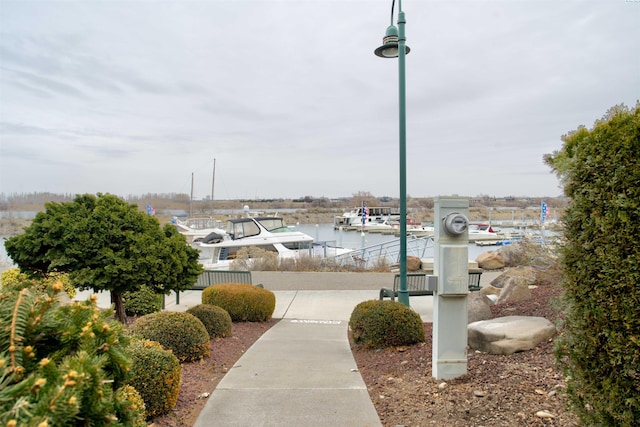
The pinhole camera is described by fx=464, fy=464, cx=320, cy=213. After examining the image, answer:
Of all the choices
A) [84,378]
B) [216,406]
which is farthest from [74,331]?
[216,406]

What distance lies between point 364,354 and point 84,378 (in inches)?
203

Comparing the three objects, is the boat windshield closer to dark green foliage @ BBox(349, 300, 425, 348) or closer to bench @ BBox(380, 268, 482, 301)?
bench @ BBox(380, 268, 482, 301)

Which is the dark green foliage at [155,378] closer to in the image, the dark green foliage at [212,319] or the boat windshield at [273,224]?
the dark green foliage at [212,319]

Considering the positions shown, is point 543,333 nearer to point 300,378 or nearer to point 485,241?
point 300,378

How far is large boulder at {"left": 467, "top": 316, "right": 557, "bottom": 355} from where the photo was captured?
508 centimetres

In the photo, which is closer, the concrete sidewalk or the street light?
the concrete sidewalk

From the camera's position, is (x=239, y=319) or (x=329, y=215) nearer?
(x=239, y=319)

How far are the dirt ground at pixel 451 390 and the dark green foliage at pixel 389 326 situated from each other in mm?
184

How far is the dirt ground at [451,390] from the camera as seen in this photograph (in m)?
3.79

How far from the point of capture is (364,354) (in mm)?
6402

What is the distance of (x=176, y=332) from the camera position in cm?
544

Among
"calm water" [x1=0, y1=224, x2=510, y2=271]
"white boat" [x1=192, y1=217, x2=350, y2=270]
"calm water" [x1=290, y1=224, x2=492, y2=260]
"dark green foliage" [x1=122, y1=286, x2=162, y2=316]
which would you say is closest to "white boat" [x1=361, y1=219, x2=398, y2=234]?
"calm water" [x1=290, y1=224, x2=492, y2=260]

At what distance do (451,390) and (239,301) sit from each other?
5.18 metres

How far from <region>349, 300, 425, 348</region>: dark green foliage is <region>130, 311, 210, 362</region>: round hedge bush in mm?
2216
